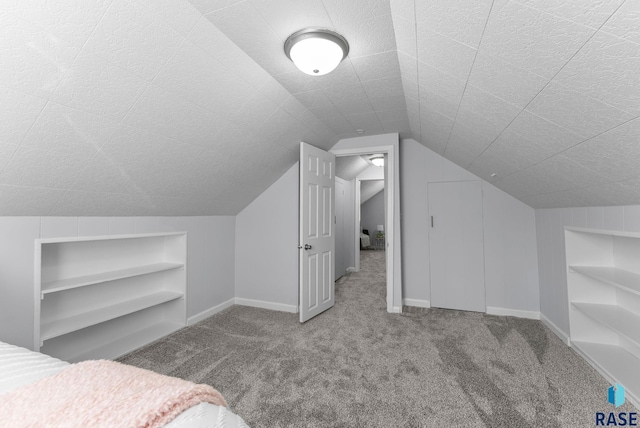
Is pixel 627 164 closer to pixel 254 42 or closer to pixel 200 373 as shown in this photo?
pixel 254 42

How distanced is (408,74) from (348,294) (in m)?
3.18

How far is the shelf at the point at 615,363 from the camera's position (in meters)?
1.85

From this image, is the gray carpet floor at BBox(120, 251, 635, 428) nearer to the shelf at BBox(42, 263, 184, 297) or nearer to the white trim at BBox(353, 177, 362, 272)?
the shelf at BBox(42, 263, 184, 297)

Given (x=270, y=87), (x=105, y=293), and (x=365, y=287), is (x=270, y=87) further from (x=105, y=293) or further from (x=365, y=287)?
(x=365, y=287)

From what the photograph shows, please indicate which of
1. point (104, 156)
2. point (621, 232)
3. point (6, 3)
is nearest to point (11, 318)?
point (104, 156)

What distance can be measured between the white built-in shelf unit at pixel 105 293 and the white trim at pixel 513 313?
3.51 metres

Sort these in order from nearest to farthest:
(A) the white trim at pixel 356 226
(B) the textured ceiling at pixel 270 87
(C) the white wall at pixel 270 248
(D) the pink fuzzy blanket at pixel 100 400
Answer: (D) the pink fuzzy blanket at pixel 100 400 < (B) the textured ceiling at pixel 270 87 < (C) the white wall at pixel 270 248 < (A) the white trim at pixel 356 226

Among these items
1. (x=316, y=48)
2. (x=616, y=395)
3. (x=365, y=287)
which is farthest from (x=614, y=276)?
(x=365, y=287)

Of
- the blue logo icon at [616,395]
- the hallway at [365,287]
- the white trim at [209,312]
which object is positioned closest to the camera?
the blue logo icon at [616,395]

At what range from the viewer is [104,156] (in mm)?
1886

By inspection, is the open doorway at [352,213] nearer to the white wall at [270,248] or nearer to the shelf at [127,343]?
the white wall at [270,248]

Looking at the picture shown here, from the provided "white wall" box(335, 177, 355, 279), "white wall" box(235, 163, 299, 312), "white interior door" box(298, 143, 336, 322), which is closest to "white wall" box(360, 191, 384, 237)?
"white wall" box(335, 177, 355, 279)

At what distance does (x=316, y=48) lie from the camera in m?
1.66

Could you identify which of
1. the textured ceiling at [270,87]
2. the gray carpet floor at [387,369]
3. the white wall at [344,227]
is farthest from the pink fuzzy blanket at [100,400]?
the white wall at [344,227]
